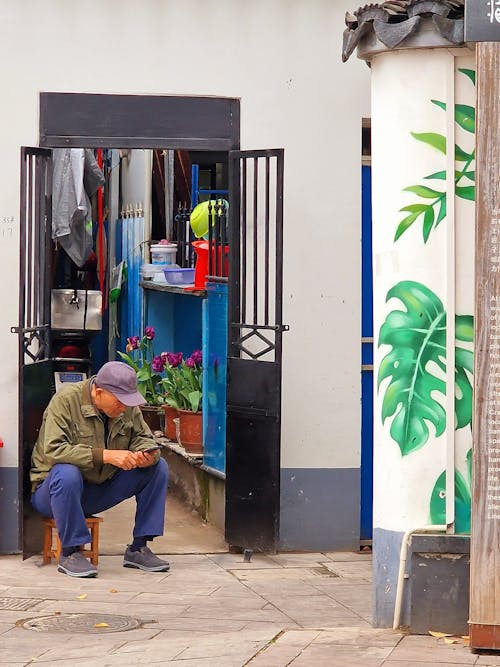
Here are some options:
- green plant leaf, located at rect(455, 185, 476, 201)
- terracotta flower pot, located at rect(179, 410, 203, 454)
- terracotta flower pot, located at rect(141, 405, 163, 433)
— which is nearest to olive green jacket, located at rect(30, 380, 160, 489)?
terracotta flower pot, located at rect(179, 410, 203, 454)

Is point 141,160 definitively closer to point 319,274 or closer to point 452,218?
point 319,274

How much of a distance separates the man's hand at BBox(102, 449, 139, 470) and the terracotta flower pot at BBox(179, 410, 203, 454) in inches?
86.8

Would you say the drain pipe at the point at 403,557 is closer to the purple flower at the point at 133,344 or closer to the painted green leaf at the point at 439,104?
the painted green leaf at the point at 439,104

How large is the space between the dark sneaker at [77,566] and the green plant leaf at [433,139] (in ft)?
11.0

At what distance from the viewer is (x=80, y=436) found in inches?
316

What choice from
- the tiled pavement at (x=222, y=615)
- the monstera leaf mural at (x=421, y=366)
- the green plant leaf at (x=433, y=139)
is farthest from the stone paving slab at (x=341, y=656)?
the green plant leaf at (x=433, y=139)

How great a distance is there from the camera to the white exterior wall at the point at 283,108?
27.5ft

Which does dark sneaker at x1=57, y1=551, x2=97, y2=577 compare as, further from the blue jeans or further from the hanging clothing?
the hanging clothing

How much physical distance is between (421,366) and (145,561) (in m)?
2.63

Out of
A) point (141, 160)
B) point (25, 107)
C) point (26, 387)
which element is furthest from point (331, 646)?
point (141, 160)

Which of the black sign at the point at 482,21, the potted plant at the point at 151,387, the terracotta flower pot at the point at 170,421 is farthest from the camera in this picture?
the potted plant at the point at 151,387

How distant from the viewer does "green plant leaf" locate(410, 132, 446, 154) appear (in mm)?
6312

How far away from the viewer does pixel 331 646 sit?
6.13m

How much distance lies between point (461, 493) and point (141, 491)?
2.45 m
